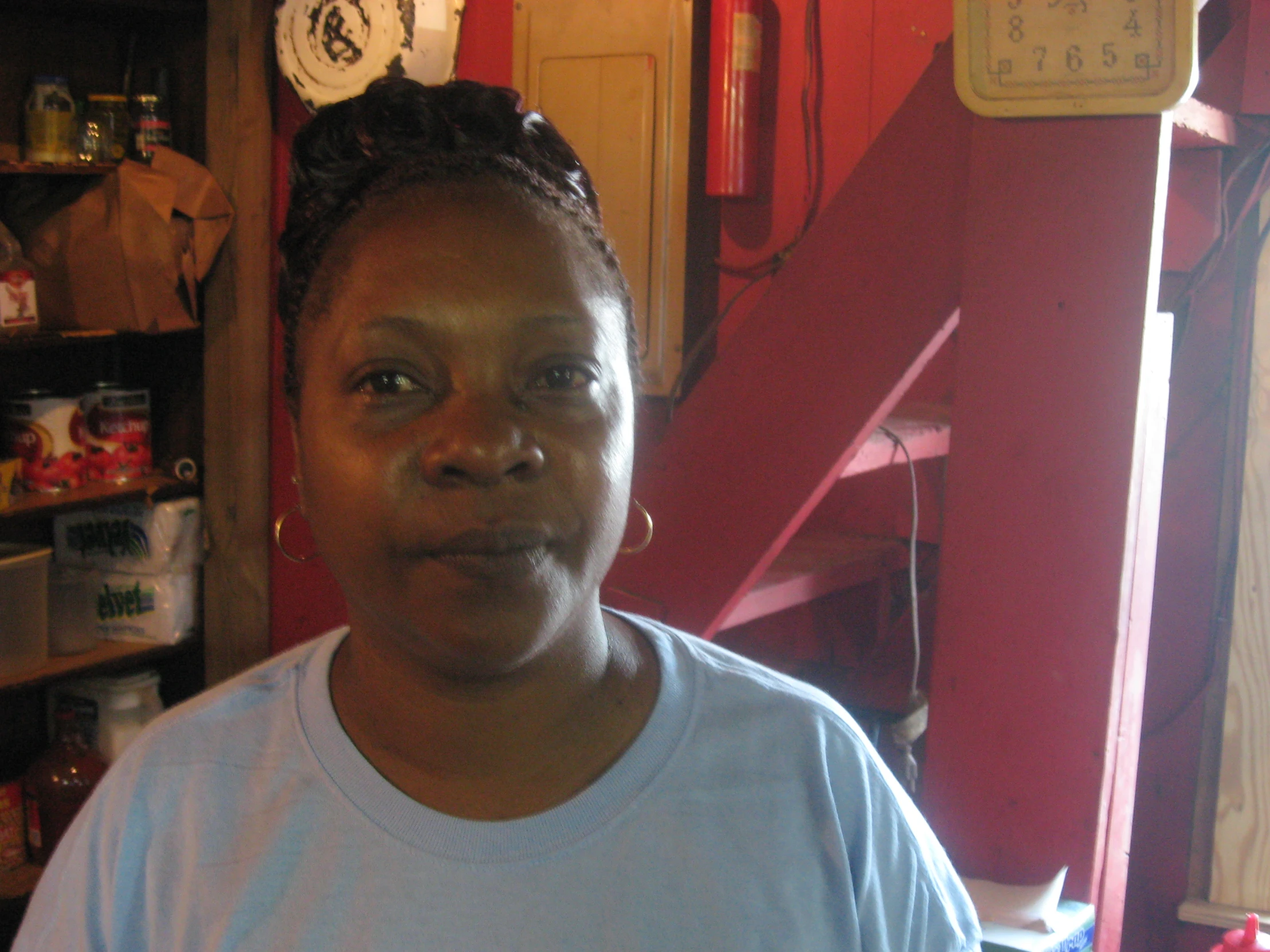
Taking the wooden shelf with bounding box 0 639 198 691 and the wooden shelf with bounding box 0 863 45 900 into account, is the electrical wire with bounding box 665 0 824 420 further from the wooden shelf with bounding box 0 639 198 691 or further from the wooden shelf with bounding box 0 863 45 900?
the wooden shelf with bounding box 0 863 45 900

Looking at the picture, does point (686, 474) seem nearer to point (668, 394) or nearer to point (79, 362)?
point (668, 394)

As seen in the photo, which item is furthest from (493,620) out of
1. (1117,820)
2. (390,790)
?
(1117,820)

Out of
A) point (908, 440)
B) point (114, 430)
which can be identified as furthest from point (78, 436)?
point (908, 440)

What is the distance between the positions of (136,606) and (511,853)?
2.36 m

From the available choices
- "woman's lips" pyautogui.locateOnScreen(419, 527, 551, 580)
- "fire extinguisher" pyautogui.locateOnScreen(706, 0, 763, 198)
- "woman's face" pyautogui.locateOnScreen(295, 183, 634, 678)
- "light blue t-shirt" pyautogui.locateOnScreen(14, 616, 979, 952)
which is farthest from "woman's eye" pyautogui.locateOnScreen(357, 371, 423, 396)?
"fire extinguisher" pyautogui.locateOnScreen(706, 0, 763, 198)

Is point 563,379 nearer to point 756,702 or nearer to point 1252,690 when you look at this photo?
point 756,702

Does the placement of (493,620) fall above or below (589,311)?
below

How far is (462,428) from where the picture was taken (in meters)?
0.70

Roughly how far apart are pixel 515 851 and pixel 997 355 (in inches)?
30.4

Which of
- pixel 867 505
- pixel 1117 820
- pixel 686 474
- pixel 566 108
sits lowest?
pixel 1117 820

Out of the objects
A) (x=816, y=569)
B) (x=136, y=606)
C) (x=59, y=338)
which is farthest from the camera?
(x=136, y=606)

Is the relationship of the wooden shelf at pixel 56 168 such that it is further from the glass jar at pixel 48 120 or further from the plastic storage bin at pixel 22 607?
the plastic storage bin at pixel 22 607

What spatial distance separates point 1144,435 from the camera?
1254mm

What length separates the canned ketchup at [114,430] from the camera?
105 inches
